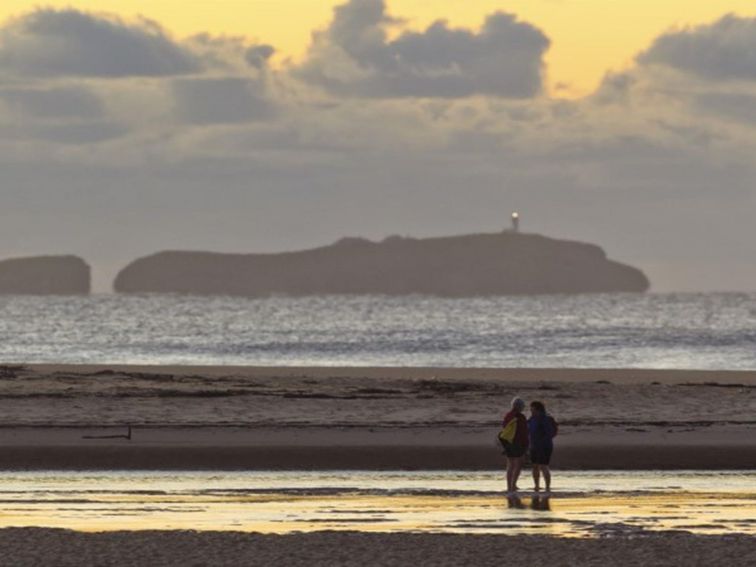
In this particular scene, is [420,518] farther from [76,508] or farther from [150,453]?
[150,453]

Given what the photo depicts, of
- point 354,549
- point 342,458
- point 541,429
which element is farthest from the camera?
point 342,458

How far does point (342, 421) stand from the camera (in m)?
34.8

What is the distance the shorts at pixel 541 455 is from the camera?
79.2ft

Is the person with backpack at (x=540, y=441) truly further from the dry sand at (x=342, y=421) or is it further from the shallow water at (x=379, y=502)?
the dry sand at (x=342, y=421)

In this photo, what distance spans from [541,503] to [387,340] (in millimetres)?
78518

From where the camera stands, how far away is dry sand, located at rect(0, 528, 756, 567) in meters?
16.7

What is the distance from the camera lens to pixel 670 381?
52.8 metres

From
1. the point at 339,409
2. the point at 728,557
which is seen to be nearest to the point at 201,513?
the point at 728,557

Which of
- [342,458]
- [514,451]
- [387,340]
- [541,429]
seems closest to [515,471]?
[514,451]

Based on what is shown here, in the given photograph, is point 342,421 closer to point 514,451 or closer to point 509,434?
point 509,434

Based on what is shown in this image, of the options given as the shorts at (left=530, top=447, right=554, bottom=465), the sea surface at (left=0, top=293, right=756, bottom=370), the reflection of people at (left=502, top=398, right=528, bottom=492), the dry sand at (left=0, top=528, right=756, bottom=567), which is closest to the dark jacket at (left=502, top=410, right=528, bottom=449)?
the reflection of people at (left=502, top=398, right=528, bottom=492)

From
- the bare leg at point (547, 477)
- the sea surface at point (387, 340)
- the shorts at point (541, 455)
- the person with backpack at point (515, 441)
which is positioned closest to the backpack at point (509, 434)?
the person with backpack at point (515, 441)

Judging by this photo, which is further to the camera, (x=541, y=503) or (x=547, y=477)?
(x=547, y=477)

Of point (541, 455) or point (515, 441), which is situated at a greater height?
point (515, 441)
